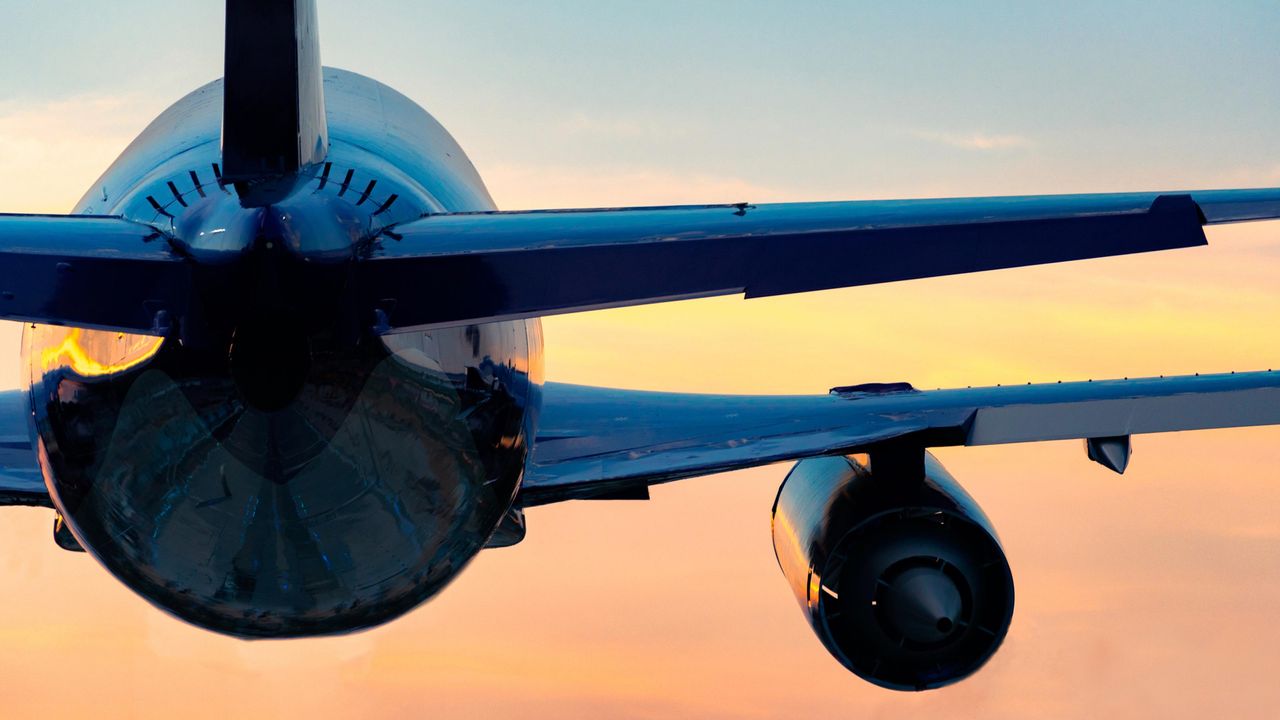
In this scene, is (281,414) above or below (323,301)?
below

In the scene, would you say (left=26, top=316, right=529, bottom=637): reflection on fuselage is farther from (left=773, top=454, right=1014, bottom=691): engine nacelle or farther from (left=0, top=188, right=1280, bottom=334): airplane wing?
(left=773, top=454, right=1014, bottom=691): engine nacelle

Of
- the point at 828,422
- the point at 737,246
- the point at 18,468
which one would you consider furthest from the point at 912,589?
the point at 18,468

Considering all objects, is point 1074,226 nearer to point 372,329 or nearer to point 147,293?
point 372,329

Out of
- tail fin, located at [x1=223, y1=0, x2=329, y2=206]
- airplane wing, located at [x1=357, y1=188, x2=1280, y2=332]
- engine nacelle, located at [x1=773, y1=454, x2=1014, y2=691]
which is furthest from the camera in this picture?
engine nacelle, located at [x1=773, y1=454, x2=1014, y2=691]

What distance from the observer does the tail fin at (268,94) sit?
6.72 meters

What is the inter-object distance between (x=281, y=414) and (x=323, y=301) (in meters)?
0.71

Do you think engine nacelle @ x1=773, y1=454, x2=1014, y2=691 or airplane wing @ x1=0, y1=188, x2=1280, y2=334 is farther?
engine nacelle @ x1=773, y1=454, x2=1014, y2=691

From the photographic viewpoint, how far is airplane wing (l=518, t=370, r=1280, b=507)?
13898 mm

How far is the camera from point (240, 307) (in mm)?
7176

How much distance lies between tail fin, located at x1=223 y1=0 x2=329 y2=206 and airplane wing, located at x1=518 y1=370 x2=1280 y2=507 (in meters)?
6.27

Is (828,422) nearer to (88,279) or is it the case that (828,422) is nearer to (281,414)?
(281,414)

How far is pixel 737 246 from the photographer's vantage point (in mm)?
7219

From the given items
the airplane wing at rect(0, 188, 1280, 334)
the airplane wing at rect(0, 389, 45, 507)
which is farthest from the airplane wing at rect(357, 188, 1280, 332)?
the airplane wing at rect(0, 389, 45, 507)

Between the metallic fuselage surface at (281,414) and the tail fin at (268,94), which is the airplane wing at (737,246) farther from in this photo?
the tail fin at (268,94)
